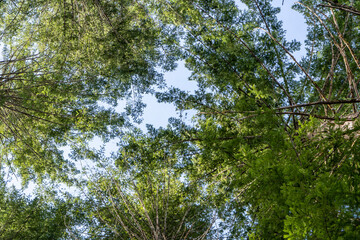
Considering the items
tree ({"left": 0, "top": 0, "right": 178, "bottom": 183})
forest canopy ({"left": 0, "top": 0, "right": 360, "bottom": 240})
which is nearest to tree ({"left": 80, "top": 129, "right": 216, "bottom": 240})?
forest canopy ({"left": 0, "top": 0, "right": 360, "bottom": 240})

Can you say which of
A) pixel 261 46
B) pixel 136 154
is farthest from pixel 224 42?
pixel 136 154

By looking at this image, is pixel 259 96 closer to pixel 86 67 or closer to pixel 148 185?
pixel 148 185

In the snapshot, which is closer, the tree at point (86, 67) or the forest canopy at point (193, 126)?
the forest canopy at point (193, 126)

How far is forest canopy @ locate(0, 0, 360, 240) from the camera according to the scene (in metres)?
2.77

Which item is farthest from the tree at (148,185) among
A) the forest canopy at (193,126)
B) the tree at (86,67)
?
the tree at (86,67)

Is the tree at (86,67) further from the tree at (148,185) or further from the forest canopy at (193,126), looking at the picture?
the tree at (148,185)

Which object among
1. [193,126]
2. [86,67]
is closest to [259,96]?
[193,126]

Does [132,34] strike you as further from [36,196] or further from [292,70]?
[36,196]

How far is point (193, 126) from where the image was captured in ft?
20.5

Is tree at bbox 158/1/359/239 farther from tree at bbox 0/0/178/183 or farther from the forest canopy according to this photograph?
tree at bbox 0/0/178/183

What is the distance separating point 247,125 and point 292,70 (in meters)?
1.55

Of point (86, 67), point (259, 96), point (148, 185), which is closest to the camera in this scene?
point (259, 96)

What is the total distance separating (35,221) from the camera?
7.92 m

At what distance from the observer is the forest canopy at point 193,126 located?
2.77 m
